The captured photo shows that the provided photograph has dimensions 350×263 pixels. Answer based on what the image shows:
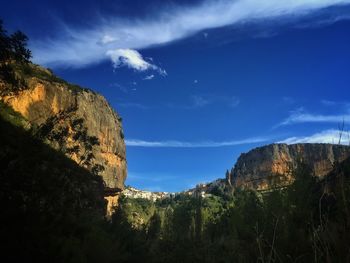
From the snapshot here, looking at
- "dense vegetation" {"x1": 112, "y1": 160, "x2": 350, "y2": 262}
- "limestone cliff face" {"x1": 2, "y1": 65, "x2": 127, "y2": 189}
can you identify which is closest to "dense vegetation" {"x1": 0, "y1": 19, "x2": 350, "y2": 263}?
"dense vegetation" {"x1": 112, "y1": 160, "x2": 350, "y2": 262}

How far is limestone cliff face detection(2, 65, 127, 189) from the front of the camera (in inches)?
2007

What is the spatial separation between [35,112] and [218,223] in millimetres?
37590

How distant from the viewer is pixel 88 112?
217ft

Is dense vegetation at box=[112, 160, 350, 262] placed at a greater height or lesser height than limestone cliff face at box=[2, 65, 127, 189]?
lesser

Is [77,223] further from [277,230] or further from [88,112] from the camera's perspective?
[88,112]

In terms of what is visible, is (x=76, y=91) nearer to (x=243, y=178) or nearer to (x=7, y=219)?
(x=7, y=219)

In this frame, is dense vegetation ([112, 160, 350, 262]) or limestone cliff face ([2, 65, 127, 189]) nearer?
dense vegetation ([112, 160, 350, 262])

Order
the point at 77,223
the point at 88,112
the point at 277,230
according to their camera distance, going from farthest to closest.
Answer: the point at 88,112, the point at 277,230, the point at 77,223

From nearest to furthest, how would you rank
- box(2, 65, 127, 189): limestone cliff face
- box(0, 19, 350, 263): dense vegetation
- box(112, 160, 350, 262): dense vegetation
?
box(112, 160, 350, 262): dense vegetation < box(0, 19, 350, 263): dense vegetation < box(2, 65, 127, 189): limestone cliff face

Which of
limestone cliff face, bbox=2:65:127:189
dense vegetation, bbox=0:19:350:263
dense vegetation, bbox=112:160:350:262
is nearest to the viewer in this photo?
dense vegetation, bbox=112:160:350:262

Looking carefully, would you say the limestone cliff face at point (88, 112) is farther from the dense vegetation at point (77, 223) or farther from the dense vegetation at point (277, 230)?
the dense vegetation at point (77, 223)

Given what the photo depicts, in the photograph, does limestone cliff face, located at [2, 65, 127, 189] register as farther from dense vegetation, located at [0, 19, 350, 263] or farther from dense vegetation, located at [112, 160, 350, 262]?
dense vegetation, located at [0, 19, 350, 263]

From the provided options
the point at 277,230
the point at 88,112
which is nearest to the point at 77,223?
the point at 277,230

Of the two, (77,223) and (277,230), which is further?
(277,230)
